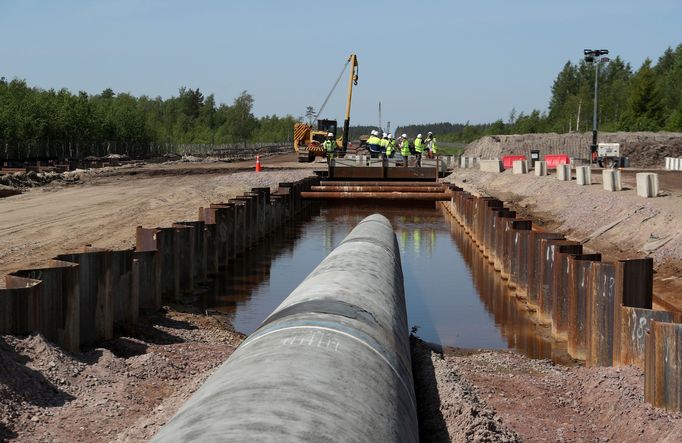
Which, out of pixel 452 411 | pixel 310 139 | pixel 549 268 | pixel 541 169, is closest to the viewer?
pixel 452 411

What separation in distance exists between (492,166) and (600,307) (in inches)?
1668

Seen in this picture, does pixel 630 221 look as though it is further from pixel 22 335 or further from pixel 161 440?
pixel 161 440

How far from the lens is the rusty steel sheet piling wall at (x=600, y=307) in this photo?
817 cm

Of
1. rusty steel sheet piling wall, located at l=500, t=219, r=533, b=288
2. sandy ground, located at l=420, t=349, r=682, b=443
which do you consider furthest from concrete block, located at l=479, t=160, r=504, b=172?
sandy ground, located at l=420, t=349, r=682, b=443

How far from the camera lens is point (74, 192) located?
128 feet

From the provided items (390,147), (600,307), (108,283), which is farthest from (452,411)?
(390,147)

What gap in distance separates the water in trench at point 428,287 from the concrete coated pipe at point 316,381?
5760mm

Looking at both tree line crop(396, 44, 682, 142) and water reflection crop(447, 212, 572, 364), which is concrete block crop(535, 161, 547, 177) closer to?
water reflection crop(447, 212, 572, 364)

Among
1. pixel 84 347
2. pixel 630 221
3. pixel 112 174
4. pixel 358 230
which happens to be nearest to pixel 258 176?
pixel 112 174

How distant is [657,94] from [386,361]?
351 ft

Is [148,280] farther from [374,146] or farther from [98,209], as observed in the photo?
[374,146]

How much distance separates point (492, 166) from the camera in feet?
173

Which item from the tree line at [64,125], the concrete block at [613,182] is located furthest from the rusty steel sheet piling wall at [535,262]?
the tree line at [64,125]

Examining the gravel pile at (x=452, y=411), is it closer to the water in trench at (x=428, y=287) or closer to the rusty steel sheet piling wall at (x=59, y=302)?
the water in trench at (x=428, y=287)
